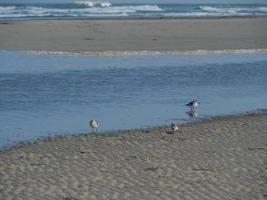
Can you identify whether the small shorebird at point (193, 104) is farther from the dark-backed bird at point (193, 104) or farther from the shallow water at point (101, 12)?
the shallow water at point (101, 12)

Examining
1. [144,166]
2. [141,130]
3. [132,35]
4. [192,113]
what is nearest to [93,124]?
[141,130]

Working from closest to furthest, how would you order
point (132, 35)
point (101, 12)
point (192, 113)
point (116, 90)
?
point (192, 113), point (116, 90), point (132, 35), point (101, 12)

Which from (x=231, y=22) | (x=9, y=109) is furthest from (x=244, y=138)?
(x=231, y=22)

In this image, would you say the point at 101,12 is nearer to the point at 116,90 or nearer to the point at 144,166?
the point at 116,90

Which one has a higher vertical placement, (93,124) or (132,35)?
(132,35)

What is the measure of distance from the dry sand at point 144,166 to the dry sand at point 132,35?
1632cm

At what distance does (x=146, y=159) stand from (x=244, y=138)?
7.64ft

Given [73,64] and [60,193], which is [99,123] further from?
[73,64]

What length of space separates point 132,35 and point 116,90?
17.6 metres

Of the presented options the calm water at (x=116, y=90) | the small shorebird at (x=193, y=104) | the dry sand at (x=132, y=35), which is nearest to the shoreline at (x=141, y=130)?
the calm water at (x=116, y=90)

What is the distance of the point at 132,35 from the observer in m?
35.7

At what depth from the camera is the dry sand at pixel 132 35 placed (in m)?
30.4

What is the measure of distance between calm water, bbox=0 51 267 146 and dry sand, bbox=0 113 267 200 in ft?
4.11

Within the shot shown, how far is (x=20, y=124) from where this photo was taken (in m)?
14.1
